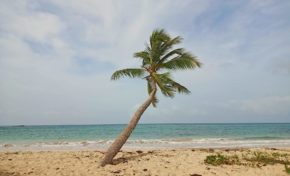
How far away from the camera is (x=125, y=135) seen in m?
12.6

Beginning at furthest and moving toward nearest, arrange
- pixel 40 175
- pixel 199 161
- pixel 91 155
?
pixel 91 155, pixel 199 161, pixel 40 175

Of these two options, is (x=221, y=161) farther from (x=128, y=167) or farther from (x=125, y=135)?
(x=125, y=135)

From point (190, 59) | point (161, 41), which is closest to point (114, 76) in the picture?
point (161, 41)

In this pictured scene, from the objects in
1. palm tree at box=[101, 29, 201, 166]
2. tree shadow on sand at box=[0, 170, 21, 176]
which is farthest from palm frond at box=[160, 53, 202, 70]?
tree shadow on sand at box=[0, 170, 21, 176]

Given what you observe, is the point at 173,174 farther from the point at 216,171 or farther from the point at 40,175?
the point at 40,175

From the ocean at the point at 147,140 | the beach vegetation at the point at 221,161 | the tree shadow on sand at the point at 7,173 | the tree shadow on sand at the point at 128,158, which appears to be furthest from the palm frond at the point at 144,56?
the ocean at the point at 147,140

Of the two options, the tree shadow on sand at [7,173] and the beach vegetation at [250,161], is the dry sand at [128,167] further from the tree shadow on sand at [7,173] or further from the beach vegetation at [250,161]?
the beach vegetation at [250,161]

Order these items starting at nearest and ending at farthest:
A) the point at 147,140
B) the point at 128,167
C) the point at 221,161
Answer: the point at 128,167 < the point at 221,161 < the point at 147,140

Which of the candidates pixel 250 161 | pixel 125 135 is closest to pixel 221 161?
pixel 250 161

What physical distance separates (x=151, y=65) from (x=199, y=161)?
452 centimetres

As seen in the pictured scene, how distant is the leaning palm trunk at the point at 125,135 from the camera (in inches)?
476

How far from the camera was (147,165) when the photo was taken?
11820 millimetres

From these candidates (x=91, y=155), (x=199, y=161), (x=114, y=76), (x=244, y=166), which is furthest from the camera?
(x=91, y=155)

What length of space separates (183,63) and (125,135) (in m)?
3.97
